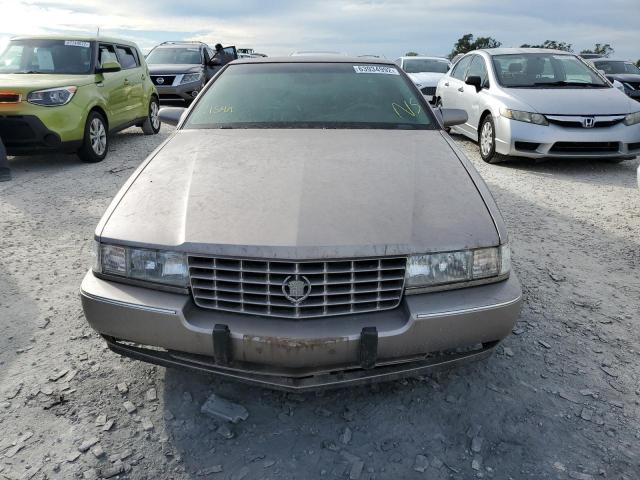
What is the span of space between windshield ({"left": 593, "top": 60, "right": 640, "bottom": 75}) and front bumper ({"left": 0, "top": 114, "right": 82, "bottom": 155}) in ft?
56.5

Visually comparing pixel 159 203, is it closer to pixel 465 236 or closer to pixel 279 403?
pixel 279 403

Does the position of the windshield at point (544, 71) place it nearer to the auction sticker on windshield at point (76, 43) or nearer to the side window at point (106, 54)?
the side window at point (106, 54)

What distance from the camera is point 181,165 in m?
2.71

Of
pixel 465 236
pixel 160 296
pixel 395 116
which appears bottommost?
pixel 160 296

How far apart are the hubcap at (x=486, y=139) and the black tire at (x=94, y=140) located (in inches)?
218

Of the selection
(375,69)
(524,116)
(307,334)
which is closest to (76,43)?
(375,69)

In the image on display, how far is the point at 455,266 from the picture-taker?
2.13 metres

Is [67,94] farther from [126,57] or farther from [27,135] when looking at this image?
[126,57]

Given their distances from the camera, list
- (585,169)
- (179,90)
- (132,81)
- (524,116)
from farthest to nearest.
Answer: (179,90), (132,81), (585,169), (524,116)

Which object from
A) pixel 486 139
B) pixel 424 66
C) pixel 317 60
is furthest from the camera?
pixel 424 66

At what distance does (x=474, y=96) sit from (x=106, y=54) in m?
5.73

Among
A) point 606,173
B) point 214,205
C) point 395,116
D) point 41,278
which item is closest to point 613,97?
point 606,173

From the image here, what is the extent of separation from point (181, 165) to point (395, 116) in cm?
145

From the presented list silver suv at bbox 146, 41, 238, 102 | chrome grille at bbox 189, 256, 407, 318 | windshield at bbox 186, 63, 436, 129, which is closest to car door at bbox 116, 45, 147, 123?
silver suv at bbox 146, 41, 238, 102
